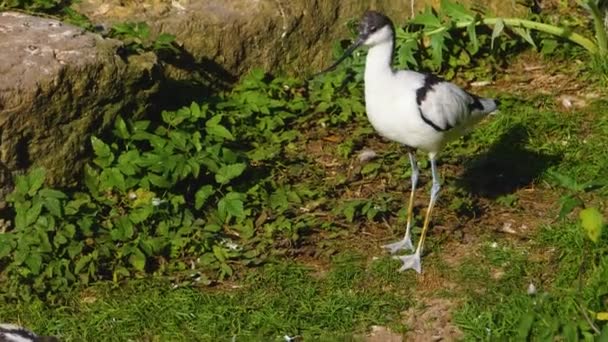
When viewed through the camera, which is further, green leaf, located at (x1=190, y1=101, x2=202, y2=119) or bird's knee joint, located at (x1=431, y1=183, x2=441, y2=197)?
green leaf, located at (x1=190, y1=101, x2=202, y2=119)

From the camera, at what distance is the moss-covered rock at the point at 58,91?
677cm

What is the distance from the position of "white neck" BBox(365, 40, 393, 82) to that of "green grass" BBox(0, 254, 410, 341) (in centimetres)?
107

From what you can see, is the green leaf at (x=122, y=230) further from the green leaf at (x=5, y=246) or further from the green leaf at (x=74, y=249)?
the green leaf at (x=5, y=246)

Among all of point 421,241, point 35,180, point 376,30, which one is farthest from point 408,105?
point 35,180

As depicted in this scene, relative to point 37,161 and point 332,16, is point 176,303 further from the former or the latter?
point 332,16

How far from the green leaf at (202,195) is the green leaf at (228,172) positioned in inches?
3.1

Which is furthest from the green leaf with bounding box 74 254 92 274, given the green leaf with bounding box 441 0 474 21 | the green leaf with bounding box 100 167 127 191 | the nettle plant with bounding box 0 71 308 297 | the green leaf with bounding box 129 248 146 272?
the green leaf with bounding box 441 0 474 21

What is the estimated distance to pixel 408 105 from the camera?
6.63m

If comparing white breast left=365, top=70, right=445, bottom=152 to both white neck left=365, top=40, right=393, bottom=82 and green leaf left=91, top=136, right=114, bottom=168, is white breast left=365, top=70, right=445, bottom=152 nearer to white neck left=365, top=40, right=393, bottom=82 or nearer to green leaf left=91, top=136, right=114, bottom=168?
white neck left=365, top=40, right=393, bottom=82

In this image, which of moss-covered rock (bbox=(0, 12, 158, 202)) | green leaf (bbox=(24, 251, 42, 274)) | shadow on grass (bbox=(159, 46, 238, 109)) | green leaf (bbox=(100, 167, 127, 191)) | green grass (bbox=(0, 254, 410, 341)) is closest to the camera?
green grass (bbox=(0, 254, 410, 341))

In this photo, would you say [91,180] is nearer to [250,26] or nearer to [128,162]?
[128,162]

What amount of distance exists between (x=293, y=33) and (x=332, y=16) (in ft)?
1.11

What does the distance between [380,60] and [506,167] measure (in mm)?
1473

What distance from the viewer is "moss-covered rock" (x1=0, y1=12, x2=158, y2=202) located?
6.77 metres
